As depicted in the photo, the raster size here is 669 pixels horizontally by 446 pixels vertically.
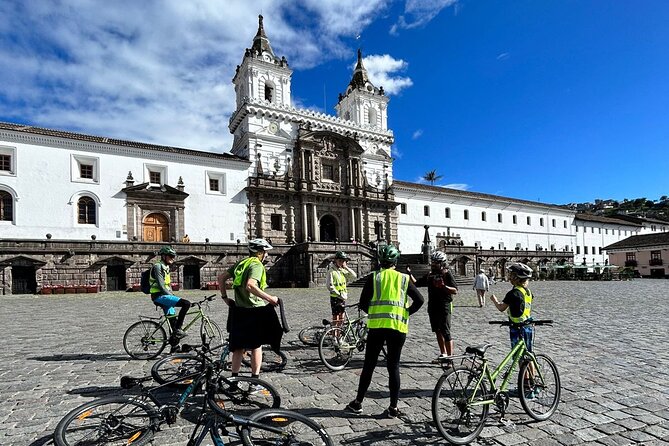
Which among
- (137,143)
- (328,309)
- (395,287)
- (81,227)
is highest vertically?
(137,143)

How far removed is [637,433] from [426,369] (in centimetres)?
302

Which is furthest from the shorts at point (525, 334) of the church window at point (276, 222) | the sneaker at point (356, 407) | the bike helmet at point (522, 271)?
the church window at point (276, 222)

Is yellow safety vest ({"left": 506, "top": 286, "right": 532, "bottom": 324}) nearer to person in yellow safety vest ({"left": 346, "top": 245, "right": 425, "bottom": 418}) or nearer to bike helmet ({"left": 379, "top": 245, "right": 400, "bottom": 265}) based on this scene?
person in yellow safety vest ({"left": 346, "top": 245, "right": 425, "bottom": 418})

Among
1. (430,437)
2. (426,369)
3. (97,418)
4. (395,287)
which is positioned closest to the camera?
(97,418)

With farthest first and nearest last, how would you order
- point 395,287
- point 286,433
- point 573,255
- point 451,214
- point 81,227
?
1. point 573,255
2. point 451,214
3. point 81,227
4. point 395,287
5. point 286,433

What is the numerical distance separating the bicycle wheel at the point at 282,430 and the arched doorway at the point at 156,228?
28407mm

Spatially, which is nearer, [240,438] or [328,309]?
[240,438]

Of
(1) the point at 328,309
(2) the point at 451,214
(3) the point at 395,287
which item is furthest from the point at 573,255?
(3) the point at 395,287

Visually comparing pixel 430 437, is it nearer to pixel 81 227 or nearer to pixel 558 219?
pixel 81 227

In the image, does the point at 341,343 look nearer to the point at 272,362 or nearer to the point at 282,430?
the point at 272,362

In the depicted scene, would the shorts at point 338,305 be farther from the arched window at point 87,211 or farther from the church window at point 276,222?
the church window at point 276,222

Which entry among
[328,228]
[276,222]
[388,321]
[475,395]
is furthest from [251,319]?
[328,228]

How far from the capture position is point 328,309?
49.1 ft

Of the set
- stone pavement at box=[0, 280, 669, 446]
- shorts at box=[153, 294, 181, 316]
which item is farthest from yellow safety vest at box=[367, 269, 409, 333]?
shorts at box=[153, 294, 181, 316]
